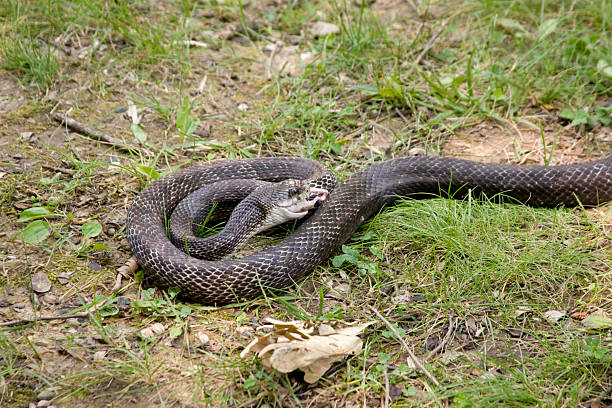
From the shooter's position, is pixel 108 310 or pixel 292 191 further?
pixel 292 191

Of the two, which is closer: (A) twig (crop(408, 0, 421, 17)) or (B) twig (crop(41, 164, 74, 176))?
(B) twig (crop(41, 164, 74, 176))

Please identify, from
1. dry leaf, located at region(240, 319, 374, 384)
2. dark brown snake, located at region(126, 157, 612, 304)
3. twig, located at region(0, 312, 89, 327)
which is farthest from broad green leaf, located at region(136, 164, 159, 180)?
dry leaf, located at region(240, 319, 374, 384)

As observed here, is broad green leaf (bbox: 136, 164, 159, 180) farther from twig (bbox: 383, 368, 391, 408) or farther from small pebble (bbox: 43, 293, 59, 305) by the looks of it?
twig (bbox: 383, 368, 391, 408)

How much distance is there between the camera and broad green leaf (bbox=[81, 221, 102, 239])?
576 centimetres

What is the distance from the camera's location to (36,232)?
222 inches

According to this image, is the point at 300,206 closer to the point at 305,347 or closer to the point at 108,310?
the point at 305,347

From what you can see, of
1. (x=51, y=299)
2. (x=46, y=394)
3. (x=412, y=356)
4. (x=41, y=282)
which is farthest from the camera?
(x=41, y=282)

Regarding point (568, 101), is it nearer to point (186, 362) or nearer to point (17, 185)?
point (186, 362)

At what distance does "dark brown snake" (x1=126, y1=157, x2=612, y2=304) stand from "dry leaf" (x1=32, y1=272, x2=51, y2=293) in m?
0.85

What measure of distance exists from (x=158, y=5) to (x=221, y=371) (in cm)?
677

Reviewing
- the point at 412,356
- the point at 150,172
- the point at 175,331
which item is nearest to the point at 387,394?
the point at 412,356

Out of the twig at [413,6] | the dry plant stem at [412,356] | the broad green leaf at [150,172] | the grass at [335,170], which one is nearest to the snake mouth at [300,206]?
the grass at [335,170]

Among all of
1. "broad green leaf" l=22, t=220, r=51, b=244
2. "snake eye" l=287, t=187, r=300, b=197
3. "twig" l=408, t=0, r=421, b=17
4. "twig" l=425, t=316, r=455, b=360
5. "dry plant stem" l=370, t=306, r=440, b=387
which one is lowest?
"twig" l=425, t=316, r=455, b=360

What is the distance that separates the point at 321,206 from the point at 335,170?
107 centimetres
